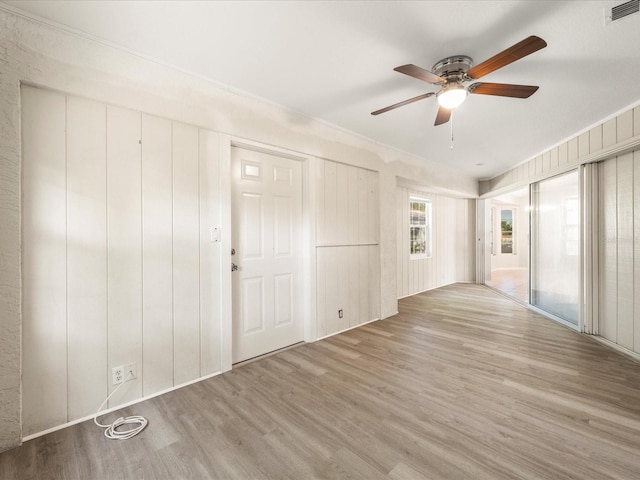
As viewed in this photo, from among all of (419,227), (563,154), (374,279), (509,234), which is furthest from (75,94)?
(509,234)

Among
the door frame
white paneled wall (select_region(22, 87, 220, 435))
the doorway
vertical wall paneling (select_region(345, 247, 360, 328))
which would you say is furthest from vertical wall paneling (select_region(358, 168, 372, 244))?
the doorway

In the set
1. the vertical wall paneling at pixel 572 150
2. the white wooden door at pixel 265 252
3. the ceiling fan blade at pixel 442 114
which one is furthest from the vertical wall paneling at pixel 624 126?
the white wooden door at pixel 265 252

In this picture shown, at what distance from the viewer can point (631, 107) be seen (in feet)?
9.26

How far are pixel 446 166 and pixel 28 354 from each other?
613 centimetres

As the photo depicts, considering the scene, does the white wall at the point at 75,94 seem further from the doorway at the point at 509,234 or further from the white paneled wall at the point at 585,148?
the doorway at the point at 509,234

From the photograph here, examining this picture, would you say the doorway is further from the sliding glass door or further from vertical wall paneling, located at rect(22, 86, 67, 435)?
vertical wall paneling, located at rect(22, 86, 67, 435)

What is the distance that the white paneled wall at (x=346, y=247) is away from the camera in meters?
3.36

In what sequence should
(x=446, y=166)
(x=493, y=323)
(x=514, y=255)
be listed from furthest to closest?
(x=514, y=255) < (x=446, y=166) < (x=493, y=323)

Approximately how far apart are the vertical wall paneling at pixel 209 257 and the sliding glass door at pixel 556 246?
4.45 metres

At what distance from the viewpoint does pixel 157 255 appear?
2158 mm

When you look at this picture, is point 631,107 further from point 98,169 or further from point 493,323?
point 98,169

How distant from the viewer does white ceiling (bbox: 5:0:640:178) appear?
1648mm

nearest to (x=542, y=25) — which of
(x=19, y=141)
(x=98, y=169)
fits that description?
(x=98, y=169)

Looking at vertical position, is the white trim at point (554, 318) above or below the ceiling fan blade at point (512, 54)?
below
